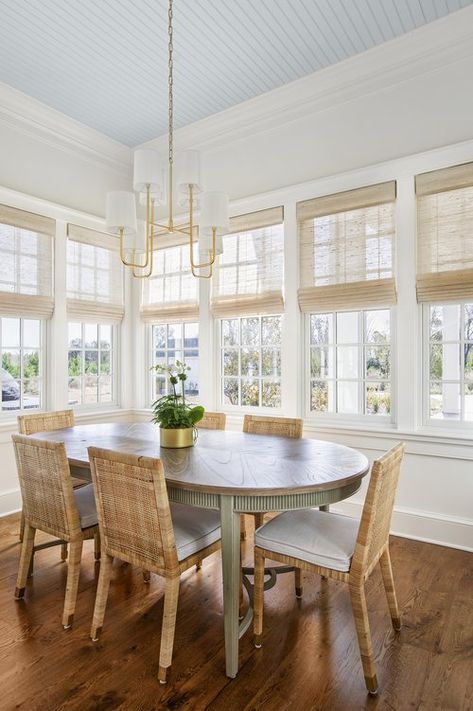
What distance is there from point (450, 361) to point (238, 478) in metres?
2.03

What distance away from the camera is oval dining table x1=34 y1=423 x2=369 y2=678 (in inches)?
71.5

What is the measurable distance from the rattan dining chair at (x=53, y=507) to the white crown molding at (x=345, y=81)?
3.21 meters

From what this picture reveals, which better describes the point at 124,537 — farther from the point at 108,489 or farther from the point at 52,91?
the point at 52,91

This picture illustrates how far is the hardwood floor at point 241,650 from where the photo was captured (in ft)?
5.56

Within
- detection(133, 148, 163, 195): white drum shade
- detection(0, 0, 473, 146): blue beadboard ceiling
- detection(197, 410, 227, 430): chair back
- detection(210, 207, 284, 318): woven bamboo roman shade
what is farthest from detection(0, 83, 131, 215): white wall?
detection(197, 410, 227, 430): chair back

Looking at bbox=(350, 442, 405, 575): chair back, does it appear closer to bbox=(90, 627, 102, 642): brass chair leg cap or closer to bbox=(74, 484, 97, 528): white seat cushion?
bbox=(90, 627, 102, 642): brass chair leg cap

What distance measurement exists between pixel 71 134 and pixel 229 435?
127 inches

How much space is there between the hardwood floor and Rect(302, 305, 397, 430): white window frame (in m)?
1.09

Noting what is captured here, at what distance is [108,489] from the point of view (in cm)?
197

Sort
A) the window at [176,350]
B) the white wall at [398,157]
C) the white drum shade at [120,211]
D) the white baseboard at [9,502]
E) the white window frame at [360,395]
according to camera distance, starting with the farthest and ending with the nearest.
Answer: the window at [176,350]
the white baseboard at [9,502]
the white window frame at [360,395]
the white wall at [398,157]
the white drum shade at [120,211]

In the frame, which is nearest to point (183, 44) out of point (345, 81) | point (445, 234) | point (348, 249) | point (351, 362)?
point (345, 81)

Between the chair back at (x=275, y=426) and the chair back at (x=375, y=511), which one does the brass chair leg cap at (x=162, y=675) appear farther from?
the chair back at (x=275, y=426)

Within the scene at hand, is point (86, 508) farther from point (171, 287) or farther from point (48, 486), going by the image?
point (171, 287)

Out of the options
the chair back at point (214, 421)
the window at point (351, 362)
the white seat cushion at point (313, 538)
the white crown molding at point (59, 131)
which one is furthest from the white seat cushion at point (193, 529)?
the white crown molding at point (59, 131)
